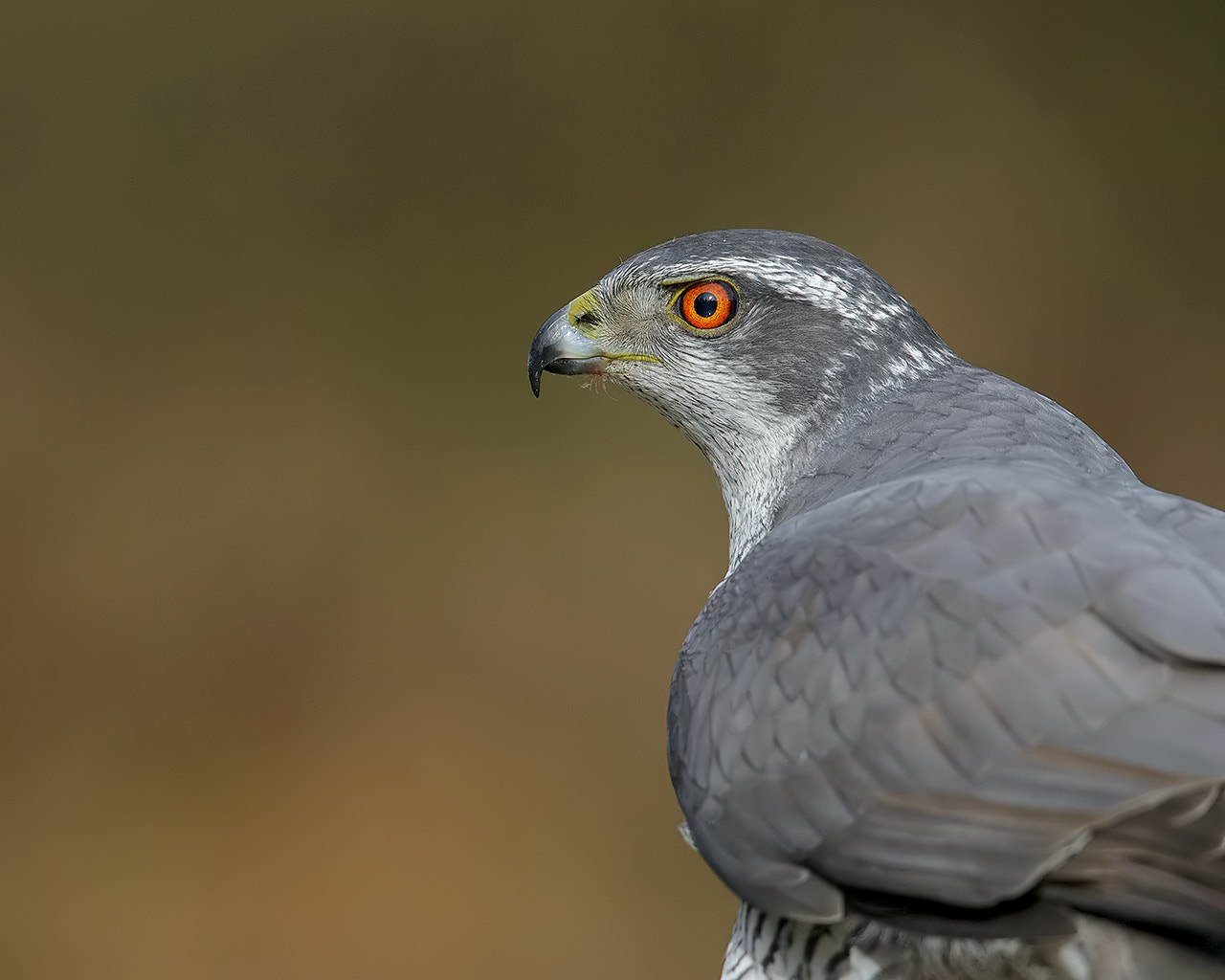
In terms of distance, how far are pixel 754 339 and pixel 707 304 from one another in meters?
0.12

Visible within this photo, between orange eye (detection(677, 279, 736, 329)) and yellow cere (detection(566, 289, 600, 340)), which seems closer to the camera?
orange eye (detection(677, 279, 736, 329))

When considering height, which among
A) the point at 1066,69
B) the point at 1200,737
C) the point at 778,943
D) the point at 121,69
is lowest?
the point at 778,943

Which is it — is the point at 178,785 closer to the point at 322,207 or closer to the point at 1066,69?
the point at 322,207

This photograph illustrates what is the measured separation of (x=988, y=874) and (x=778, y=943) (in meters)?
0.55

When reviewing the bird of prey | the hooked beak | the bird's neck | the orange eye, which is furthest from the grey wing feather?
the hooked beak

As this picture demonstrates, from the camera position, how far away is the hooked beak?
9.39 feet

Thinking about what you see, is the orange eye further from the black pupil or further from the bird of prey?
the bird of prey

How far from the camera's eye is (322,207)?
4961 millimetres

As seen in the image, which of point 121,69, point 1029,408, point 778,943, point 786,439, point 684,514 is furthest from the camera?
point 684,514

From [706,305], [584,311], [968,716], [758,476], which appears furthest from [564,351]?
[968,716]

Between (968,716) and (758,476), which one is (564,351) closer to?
(758,476)

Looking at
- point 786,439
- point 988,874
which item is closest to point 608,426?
point 786,439

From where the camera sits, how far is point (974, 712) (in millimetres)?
1715

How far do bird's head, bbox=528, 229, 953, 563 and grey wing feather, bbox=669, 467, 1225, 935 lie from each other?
56 cm
